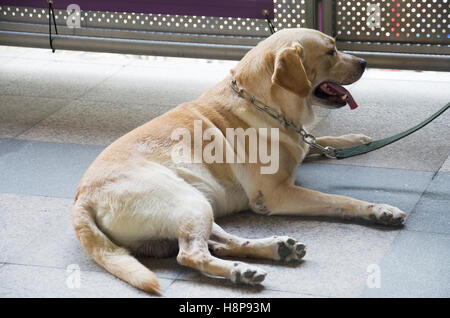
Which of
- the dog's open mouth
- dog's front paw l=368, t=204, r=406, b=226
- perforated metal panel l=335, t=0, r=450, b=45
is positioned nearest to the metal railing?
perforated metal panel l=335, t=0, r=450, b=45

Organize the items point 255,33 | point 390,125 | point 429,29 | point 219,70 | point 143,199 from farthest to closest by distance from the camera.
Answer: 1. point 219,70
2. point 255,33
3. point 429,29
4. point 390,125
5. point 143,199

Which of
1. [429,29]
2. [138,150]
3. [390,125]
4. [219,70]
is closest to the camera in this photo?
[138,150]

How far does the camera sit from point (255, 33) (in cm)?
595

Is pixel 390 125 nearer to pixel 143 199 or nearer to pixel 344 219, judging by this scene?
pixel 344 219

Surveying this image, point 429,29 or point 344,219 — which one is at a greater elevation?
point 429,29

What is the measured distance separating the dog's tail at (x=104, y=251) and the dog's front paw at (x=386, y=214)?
1.23 metres

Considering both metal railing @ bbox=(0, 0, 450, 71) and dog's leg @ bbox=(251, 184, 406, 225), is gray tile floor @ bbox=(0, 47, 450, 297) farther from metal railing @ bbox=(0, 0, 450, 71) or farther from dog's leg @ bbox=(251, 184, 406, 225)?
metal railing @ bbox=(0, 0, 450, 71)

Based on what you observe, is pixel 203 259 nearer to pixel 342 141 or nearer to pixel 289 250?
pixel 289 250

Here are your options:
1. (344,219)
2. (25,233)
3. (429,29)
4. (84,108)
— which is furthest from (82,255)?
(429,29)

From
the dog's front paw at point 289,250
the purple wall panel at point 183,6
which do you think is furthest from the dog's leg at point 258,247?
the purple wall panel at point 183,6

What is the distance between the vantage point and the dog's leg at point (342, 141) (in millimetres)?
4613

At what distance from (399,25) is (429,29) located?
23 cm

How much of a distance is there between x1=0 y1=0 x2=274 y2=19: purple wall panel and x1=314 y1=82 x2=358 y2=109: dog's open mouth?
1885 millimetres

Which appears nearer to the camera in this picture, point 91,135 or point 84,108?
point 91,135
